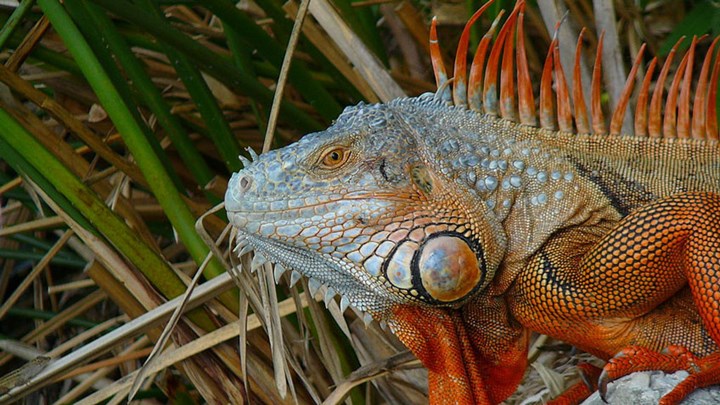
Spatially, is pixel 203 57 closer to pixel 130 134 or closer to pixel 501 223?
pixel 130 134

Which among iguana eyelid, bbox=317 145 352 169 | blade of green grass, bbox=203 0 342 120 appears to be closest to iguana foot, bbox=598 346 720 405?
iguana eyelid, bbox=317 145 352 169

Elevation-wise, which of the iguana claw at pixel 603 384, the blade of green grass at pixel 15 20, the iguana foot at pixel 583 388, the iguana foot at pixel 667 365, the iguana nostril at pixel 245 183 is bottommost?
the iguana foot at pixel 583 388

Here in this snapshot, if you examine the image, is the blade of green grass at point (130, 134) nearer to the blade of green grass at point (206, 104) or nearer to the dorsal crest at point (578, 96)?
the blade of green grass at point (206, 104)

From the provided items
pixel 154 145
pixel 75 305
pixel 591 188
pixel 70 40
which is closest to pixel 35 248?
pixel 75 305

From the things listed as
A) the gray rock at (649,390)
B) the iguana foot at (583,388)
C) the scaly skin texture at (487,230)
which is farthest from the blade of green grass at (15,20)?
the gray rock at (649,390)

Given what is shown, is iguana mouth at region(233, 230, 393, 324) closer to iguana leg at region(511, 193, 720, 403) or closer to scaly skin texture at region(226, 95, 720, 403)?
scaly skin texture at region(226, 95, 720, 403)

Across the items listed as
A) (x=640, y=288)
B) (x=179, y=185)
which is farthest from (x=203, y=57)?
(x=640, y=288)
